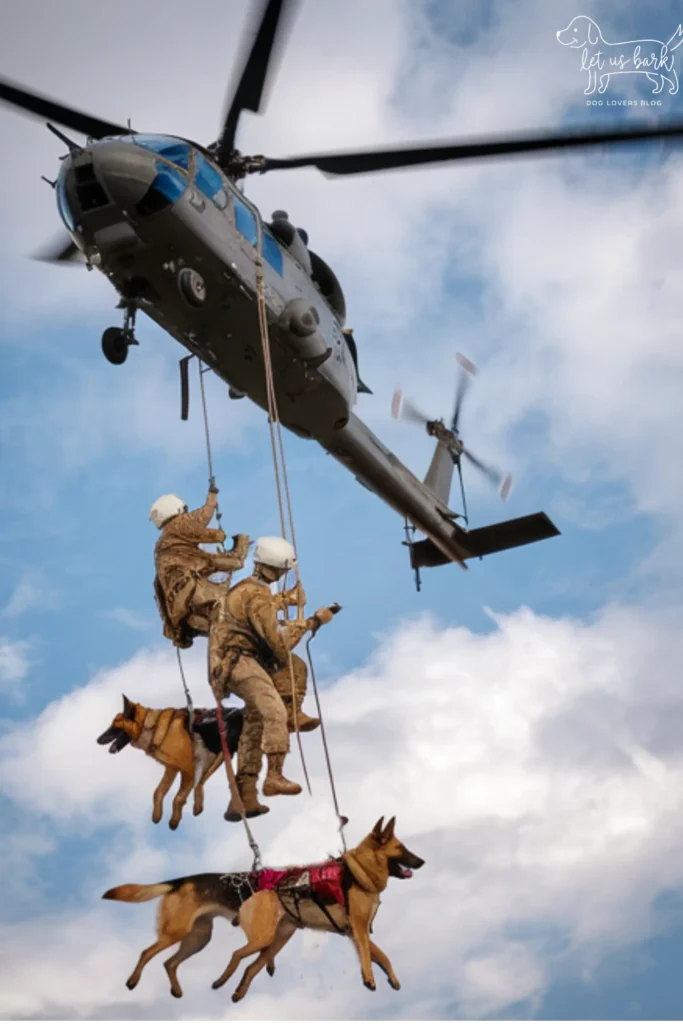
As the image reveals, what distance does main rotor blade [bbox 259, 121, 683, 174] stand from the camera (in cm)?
1538

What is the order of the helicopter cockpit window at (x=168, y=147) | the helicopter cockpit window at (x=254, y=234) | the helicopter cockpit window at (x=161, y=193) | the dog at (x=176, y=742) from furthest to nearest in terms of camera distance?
the helicopter cockpit window at (x=254, y=234) < the helicopter cockpit window at (x=168, y=147) < the helicopter cockpit window at (x=161, y=193) < the dog at (x=176, y=742)

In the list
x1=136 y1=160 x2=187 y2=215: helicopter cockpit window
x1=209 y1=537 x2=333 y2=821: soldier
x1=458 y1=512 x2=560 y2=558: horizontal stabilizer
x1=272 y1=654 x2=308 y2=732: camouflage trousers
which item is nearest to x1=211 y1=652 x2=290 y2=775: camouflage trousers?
x1=209 y1=537 x2=333 y2=821: soldier

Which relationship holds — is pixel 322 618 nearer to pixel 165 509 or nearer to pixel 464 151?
pixel 165 509

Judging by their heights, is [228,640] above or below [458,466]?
below

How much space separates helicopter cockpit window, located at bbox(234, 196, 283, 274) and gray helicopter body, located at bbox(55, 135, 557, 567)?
0.02m

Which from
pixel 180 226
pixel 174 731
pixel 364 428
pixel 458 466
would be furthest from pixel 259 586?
pixel 458 466

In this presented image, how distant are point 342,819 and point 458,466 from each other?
47.5ft

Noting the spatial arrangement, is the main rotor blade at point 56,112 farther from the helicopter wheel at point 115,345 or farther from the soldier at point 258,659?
the soldier at point 258,659

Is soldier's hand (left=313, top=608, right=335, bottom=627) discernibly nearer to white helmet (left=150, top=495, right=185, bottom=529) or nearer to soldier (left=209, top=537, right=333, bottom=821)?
soldier (left=209, top=537, right=333, bottom=821)

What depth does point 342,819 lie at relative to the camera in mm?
12625

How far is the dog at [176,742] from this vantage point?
1354 cm

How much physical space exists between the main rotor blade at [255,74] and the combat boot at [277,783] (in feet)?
26.3

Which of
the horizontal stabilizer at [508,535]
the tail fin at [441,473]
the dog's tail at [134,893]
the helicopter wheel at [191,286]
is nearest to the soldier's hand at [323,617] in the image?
the dog's tail at [134,893]

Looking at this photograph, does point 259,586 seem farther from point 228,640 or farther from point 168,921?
point 168,921
